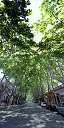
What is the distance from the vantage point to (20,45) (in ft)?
51.8

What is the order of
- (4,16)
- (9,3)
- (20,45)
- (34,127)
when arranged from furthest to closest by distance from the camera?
(20,45) → (34,127) → (4,16) → (9,3)

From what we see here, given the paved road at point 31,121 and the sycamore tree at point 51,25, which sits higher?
the sycamore tree at point 51,25

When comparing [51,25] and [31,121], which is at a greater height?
[51,25]

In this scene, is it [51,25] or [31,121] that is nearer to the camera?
[51,25]

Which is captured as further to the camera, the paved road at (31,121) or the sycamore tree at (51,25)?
the paved road at (31,121)

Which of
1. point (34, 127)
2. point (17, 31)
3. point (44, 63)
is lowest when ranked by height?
point (34, 127)

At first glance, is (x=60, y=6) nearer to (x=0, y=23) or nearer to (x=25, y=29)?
(x=25, y=29)

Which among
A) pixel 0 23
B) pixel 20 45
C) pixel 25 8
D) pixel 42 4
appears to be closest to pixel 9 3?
pixel 25 8

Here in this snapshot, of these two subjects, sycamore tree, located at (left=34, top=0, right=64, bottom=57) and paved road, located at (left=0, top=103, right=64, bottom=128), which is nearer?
sycamore tree, located at (left=34, top=0, right=64, bottom=57)

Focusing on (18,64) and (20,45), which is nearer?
(20,45)

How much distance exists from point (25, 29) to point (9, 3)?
2.93 meters

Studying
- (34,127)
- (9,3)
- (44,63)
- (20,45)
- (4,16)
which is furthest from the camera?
(44,63)

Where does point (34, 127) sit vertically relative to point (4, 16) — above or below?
below

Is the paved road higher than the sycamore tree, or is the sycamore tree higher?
the sycamore tree
